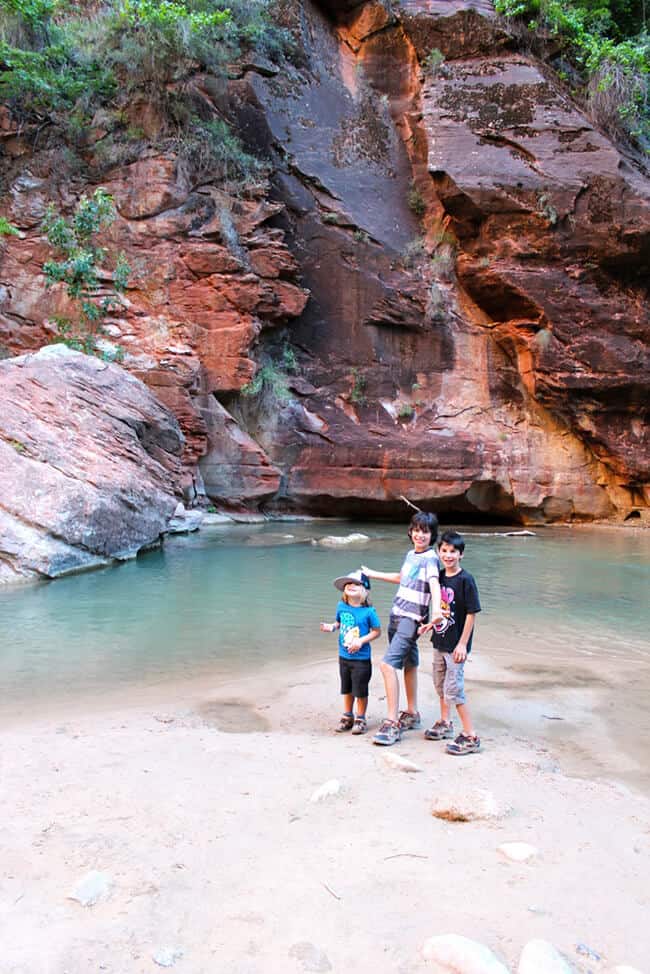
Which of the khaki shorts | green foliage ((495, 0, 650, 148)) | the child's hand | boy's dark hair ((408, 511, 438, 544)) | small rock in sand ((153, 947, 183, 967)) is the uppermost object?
green foliage ((495, 0, 650, 148))

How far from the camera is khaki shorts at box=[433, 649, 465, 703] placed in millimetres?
4246

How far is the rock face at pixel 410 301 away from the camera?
18047 mm

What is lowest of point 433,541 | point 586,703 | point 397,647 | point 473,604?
point 586,703

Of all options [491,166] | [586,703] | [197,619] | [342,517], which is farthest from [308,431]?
[586,703]

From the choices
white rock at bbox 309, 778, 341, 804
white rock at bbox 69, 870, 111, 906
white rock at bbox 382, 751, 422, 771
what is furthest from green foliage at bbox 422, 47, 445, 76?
white rock at bbox 69, 870, 111, 906

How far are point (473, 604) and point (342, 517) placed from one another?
615 inches

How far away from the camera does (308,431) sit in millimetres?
19156

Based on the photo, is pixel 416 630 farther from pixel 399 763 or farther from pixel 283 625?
pixel 283 625

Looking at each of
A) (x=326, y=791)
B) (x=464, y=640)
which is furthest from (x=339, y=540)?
(x=326, y=791)

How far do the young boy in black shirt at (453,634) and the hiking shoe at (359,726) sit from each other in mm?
387

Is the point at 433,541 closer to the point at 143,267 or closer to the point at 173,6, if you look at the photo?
the point at 143,267

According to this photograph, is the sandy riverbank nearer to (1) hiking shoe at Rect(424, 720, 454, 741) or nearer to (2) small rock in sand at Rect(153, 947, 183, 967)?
(2) small rock in sand at Rect(153, 947, 183, 967)

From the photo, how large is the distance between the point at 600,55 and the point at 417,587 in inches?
850

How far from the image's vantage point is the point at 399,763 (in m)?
3.70
